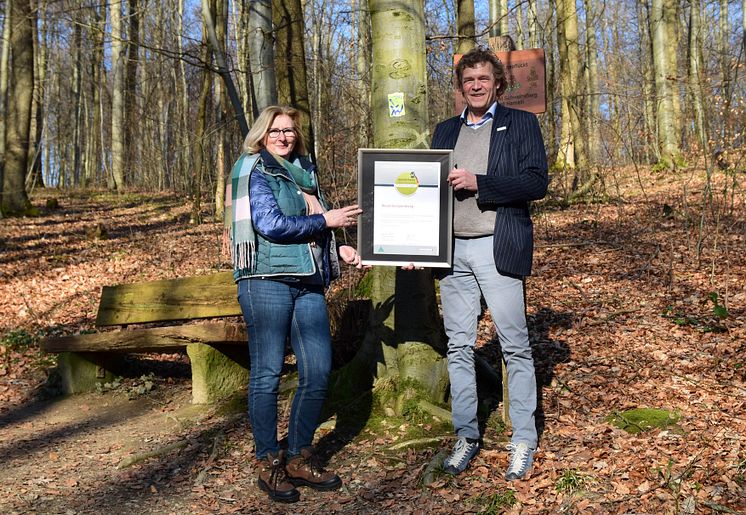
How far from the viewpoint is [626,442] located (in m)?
3.89

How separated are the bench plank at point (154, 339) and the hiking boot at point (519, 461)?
228cm

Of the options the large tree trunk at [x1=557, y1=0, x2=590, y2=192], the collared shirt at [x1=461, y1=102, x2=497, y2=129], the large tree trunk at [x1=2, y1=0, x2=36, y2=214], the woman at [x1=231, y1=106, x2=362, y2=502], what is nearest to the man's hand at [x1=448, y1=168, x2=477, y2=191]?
the collared shirt at [x1=461, y1=102, x2=497, y2=129]

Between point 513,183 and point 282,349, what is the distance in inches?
56.6

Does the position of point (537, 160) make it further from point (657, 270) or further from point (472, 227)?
point (657, 270)

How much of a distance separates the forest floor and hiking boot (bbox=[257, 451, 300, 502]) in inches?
3.1

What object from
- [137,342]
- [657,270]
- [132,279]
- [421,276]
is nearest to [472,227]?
[421,276]

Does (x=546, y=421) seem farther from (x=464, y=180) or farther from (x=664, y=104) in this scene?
(x=664, y=104)

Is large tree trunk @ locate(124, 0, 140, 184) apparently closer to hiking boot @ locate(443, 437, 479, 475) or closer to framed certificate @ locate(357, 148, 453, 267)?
framed certificate @ locate(357, 148, 453, 267)

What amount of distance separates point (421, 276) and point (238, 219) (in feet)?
4.35

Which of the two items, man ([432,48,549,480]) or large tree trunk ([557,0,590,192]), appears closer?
man ([432,48,549,480])

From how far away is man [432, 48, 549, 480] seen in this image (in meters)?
3.46

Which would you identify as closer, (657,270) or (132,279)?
(657,270)

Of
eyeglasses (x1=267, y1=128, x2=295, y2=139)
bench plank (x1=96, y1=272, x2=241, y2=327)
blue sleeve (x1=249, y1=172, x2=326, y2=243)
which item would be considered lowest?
bench plank (x1=96, y1=272, x2=241, y2=327)

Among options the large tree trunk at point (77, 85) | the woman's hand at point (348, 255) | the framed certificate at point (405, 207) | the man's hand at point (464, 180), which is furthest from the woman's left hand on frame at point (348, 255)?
the large tree trunk at point (77, 85)
